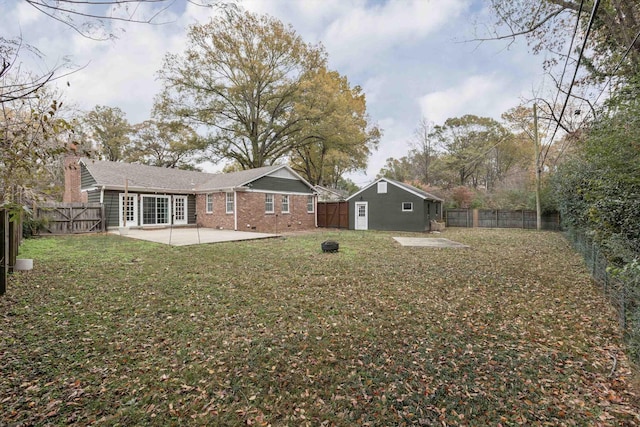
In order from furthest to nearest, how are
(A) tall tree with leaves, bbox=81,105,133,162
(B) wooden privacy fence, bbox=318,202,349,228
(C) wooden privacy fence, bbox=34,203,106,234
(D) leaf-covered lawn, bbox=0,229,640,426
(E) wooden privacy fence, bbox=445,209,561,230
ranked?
(A) tall tree with leaves, bbox=81,105,133,162 → (B) wooden privacy fence, bbox=318,202,349,228 → (E) wooden privacy fence, bbox=445,209,561,230 → (C) wooden privacy fence, bbox=34,203,106,234 → (D) leaf-covered lawn, bbox=0,229,640,426

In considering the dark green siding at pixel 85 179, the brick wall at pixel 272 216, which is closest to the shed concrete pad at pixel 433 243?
the brick wall at pixel 272 216

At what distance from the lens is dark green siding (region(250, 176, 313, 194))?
16.7 m

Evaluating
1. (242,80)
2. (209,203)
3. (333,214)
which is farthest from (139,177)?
(333,214)

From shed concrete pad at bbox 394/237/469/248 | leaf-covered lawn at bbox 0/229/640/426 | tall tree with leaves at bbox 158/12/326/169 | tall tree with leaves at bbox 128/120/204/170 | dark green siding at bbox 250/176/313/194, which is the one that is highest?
tall tree with leaves at bbox 158/12/326/169

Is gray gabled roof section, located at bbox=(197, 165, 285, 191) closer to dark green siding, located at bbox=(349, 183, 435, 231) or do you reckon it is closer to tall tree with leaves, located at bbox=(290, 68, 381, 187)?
dark green siding, located at bbox=(349, 183, 435, 231)

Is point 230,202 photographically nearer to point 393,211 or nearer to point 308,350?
point 393,211

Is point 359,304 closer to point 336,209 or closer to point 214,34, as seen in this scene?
point 336,209

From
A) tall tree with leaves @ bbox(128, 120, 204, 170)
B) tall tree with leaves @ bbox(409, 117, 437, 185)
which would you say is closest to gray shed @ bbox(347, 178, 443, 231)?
tall tree with leaves @ bbox(409, 117, 437, 185)

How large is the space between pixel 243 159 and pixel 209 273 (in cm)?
2191

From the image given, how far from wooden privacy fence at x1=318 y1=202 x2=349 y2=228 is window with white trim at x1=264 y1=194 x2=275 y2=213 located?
4.69 m

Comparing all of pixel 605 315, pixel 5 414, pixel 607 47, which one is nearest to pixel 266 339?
pixel 5 414

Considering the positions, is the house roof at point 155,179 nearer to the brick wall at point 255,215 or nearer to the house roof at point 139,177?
the house roof at point 139,177

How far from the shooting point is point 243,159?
26.8 meters

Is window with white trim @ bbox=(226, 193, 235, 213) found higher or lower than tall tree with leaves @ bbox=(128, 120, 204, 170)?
lower
